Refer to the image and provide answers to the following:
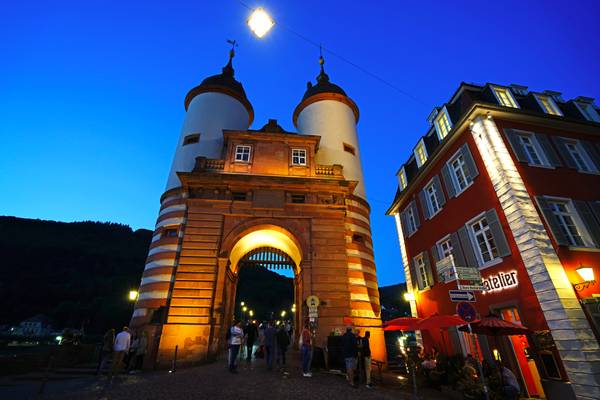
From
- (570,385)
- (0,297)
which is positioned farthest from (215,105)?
(0,297)

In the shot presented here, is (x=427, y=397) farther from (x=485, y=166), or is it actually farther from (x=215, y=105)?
(x=215, y=105)

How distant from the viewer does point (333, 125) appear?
24.0m

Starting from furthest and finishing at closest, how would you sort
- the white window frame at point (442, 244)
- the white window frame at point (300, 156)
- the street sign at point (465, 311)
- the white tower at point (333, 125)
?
the white tower at point (333, 125) → the white window frame at point (300, 156) → the white window frame at point (442, 244) → the street sign at point (465, 311)

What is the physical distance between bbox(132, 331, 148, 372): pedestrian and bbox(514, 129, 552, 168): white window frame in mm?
19132

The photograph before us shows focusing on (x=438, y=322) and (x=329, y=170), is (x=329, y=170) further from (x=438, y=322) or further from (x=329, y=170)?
(x=438, y=322)

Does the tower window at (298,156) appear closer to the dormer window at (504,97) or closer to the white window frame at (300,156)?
the white window frame at (300,156)

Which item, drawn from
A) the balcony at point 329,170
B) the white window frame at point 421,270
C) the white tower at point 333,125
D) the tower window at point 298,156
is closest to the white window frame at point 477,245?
the white window frame at point 421,270

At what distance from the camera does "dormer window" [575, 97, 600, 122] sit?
15.3 m

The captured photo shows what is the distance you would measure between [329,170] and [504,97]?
1061cm

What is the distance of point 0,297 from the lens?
8588 cm

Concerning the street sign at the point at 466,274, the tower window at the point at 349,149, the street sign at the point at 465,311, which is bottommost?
the street sign at the point at 465,311

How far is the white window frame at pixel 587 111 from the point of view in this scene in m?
15.3

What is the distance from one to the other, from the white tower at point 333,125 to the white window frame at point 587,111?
42.4 ft

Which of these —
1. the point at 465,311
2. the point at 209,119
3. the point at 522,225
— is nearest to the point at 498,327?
the point at 465,311
